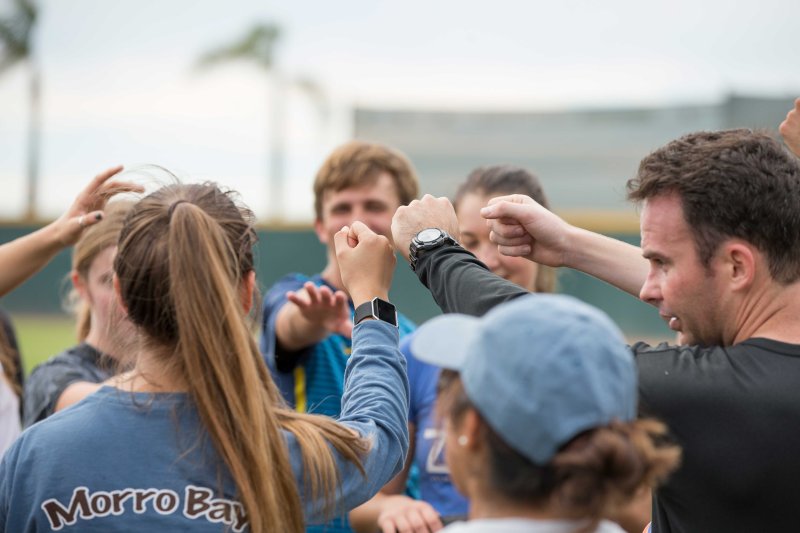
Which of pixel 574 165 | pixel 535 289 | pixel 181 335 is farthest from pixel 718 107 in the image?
pixel 181 335

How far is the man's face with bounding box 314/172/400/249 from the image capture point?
3.92 metres

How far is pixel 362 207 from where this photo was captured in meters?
3.93

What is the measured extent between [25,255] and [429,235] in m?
1.46

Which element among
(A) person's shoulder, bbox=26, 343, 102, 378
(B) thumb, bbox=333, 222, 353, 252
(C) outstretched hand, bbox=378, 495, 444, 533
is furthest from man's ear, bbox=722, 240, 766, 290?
→ (A) person's shoulder, bbox=26, 343, 102, 378

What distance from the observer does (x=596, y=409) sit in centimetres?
139

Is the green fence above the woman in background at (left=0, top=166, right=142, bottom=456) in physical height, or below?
below

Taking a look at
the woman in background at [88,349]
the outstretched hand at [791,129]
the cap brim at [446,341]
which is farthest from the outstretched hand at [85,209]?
the outstretched hand at [791,129]

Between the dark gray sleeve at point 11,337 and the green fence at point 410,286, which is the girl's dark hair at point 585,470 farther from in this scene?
the green fence at point 410,286

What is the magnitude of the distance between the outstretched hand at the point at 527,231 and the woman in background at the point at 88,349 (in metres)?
1.40

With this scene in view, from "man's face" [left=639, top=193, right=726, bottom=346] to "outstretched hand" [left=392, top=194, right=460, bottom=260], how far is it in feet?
1.70

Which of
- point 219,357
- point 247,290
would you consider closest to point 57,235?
point 247,290

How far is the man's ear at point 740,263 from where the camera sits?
6.66ft

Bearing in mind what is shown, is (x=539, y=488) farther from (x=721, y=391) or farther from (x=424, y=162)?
(x=424, y=162)

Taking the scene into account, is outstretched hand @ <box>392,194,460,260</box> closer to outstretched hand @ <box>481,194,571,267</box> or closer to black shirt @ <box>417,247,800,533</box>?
outstretched hand @ <box>481,194,571,267</box>
